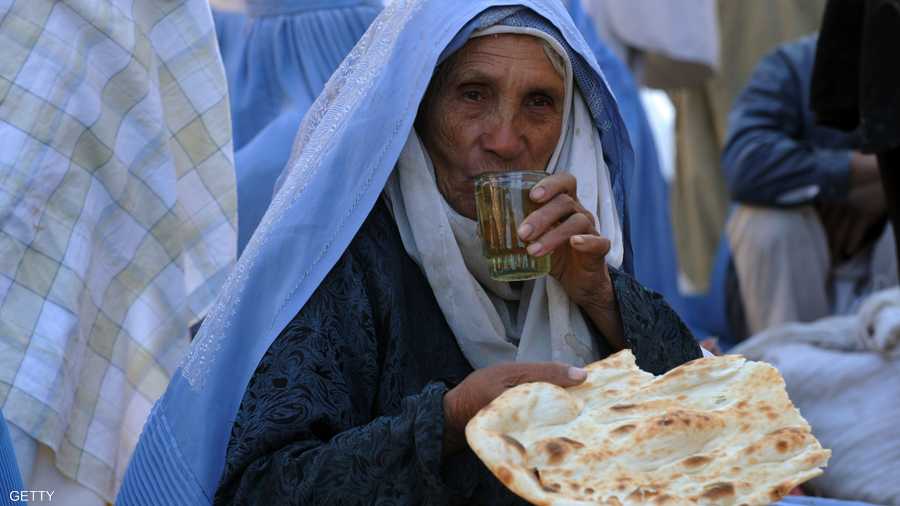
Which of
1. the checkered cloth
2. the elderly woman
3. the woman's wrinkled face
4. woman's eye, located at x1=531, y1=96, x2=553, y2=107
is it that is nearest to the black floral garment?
the elderly woman

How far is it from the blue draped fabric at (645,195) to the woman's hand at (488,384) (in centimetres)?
421

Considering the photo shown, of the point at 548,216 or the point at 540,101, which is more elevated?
the point at 540,101

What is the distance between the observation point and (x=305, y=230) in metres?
2.77

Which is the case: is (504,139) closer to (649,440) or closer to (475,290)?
(475,290)

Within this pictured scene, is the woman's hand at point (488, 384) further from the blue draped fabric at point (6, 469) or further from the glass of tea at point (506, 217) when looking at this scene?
the blue draped fabric at point (6, 469)

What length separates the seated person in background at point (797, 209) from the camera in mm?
6340

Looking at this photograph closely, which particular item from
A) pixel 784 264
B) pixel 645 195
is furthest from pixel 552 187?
pixel 645 195

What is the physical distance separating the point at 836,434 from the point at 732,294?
7.34 feet

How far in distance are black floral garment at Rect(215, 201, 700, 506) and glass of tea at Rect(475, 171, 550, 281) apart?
26 cm

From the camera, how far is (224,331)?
2744 millimetres

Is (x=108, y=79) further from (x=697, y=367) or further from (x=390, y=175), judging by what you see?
(x=697, y=367)

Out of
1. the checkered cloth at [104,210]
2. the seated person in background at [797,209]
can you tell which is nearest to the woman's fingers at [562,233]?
the checkered cloth at [104,210]

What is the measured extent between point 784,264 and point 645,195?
725 millimetres

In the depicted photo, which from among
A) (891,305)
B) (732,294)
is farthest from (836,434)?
(732,294)
